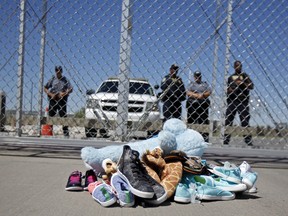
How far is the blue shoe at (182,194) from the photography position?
1.82 metres

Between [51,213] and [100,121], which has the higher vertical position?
[100,121]

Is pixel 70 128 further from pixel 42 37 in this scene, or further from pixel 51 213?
pixel 51 213

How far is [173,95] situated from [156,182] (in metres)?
1.70

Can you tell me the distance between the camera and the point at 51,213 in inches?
60.1

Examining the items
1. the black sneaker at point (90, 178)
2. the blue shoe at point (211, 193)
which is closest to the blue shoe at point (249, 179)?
the blue shoe at point (211, 193)

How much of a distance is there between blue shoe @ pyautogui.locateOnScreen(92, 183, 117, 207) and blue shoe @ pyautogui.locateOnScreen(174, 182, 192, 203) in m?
0.35

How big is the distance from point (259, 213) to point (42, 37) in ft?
7.92

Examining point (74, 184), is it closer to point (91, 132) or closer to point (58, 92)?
→ point (91, 132)

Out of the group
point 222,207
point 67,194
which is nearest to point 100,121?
point 67,194

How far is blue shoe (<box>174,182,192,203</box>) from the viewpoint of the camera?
5.96ft

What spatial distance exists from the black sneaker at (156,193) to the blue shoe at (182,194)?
0.10 meters

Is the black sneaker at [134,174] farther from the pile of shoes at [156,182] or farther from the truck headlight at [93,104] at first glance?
the truck headlight at [93,104]

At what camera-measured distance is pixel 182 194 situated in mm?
1821

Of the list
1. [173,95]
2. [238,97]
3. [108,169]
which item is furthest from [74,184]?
[238,97]
